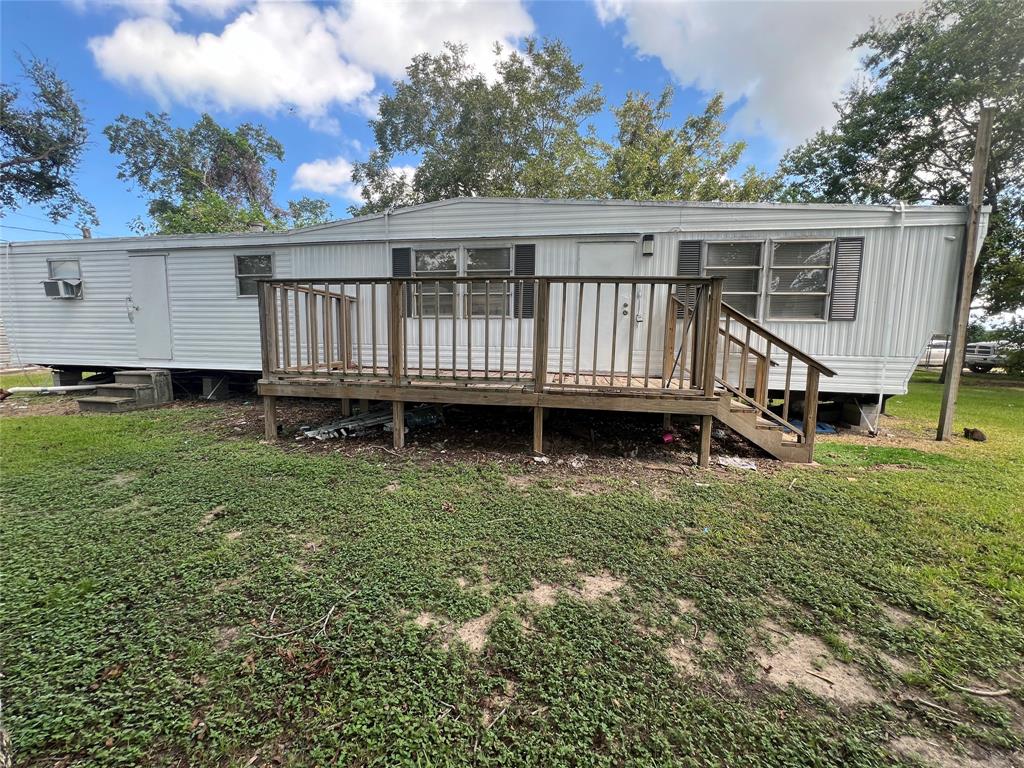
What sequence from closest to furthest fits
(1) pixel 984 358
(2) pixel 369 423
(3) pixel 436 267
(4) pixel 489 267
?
1. (2) pixel 369 423
2. (4) pixel 489 267
3. (3) pixel 436 267
4. (1) pixel 984 358

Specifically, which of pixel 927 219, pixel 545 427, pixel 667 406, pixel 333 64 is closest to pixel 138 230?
pixel 333 64

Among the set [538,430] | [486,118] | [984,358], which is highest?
[486,118]

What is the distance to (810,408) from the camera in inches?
166

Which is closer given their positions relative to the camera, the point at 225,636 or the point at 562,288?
the point at 225,636

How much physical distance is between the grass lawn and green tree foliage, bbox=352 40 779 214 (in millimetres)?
14611

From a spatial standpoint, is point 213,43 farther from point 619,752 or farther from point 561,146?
point 619,752

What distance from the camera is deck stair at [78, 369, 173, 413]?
6.58 metres

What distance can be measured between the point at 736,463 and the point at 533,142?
1739 centimetres

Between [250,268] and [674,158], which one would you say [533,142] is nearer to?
[674,158]

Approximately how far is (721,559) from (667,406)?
184 cm

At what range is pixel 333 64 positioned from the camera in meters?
13.9

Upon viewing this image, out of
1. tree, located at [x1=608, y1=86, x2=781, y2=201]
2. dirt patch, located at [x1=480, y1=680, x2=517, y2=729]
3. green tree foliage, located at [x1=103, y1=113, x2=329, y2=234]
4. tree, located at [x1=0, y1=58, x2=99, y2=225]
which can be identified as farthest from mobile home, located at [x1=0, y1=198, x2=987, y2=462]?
green tree foliage, located at [x1=103, y1=113, x2=329, y2=234]

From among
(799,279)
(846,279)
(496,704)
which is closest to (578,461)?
(496,704)

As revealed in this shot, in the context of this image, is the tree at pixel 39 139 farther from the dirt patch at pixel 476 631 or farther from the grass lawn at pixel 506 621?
the dirt patch at pixel 476 631
